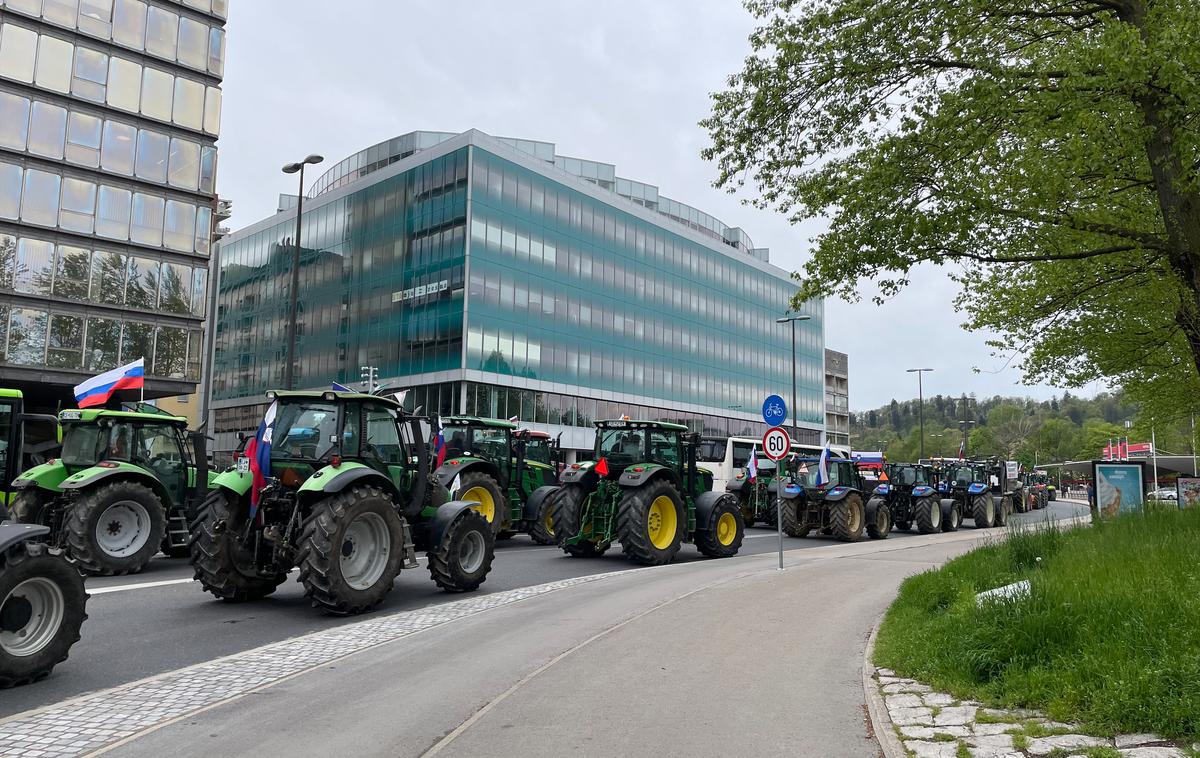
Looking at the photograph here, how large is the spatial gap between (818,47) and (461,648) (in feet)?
28.5

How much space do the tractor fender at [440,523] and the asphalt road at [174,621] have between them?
28.8 inches

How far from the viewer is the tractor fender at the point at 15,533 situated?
5716 mm

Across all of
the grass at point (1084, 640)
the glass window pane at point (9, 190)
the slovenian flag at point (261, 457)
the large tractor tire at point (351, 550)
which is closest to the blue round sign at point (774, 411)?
the grass at point (1084, 640)

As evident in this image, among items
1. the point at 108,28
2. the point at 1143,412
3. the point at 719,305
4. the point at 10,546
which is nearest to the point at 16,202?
the point at 108,28

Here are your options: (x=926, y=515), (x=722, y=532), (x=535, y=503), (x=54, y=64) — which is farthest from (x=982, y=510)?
(x=54, y=64)

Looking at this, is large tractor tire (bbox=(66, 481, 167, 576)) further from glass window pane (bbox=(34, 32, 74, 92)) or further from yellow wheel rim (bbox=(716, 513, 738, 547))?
glass window pane (bbox=(34, 32, 74, 92))

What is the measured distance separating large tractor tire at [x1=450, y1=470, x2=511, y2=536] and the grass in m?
9.11

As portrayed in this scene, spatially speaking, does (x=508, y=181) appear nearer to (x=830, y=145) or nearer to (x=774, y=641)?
(x=830, y=145)

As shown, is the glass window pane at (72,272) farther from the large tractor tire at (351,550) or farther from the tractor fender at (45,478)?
the large tractor tire at (351,550)

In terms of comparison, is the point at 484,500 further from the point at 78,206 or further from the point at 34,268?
the point at 78,206

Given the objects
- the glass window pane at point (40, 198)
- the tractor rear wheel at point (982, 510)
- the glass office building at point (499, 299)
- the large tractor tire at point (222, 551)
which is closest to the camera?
the large tractor tire at point (222, 551)

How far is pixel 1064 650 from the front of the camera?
17.7 ft

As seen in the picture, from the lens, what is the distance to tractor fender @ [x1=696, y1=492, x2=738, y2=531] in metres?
15.6

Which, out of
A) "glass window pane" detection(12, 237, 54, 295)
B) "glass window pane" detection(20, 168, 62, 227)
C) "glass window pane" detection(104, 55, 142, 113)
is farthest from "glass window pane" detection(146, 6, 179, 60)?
"glass window pane" detection(12, 237, 54, 295)
